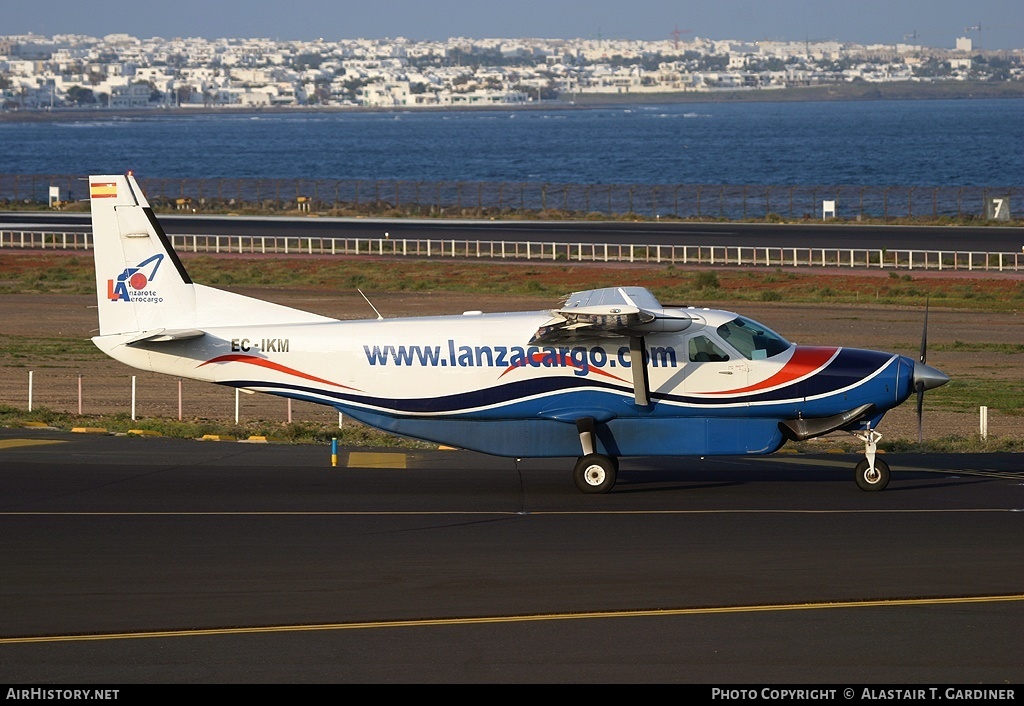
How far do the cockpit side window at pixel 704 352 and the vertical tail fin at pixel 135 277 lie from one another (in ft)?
27.6

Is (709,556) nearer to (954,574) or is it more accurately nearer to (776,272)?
(954,574)

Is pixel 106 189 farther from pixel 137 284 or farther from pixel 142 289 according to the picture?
pixel 142 289

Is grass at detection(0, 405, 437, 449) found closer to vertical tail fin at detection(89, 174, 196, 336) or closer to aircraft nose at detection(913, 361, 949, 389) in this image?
vertical tail fin at detection(89, 174, 196, 336)

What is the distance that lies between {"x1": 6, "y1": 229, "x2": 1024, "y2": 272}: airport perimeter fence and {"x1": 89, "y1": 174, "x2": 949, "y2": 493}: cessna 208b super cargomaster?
45.0 metres

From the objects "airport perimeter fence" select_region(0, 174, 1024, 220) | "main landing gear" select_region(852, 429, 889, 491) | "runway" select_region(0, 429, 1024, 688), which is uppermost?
"airport perimeter fence" select_region(0, 174, 1024, 220)

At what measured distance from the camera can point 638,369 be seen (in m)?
21.0

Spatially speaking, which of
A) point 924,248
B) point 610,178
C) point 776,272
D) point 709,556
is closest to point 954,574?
point 709,556

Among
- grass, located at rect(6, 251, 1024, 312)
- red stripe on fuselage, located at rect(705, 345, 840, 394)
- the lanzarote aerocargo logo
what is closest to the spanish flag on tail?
the lanzarote aerocargo logo

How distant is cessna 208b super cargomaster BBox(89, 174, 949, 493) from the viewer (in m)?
21.2

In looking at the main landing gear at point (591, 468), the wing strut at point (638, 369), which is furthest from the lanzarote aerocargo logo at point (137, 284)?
the wing strut at point (638, 369)

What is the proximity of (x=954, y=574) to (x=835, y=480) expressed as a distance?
20.8 ft

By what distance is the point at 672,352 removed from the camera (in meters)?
21.3

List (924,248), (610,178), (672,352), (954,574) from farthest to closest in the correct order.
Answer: (610,178) < (924,248) < (672,352) < (954,574)

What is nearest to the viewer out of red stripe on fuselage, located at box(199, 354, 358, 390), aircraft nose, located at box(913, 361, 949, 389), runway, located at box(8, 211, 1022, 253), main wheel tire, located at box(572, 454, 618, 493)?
aircraft nose, located at box(913, 361, 949, 389)
